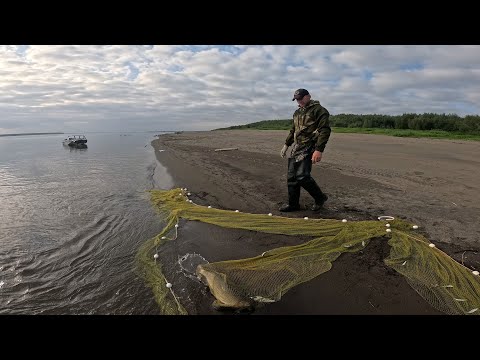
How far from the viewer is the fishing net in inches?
130

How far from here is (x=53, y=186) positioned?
11.8m

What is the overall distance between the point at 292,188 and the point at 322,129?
1449 mm

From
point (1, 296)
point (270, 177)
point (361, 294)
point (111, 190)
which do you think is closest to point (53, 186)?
point (111, 190)

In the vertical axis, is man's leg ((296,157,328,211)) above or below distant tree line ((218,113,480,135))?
below

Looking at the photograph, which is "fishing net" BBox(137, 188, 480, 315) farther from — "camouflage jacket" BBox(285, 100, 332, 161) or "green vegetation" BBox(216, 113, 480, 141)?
"green vegetation" BBox(216, 113, 480, 141)

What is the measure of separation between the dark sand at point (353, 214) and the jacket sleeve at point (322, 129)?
5.17 ft

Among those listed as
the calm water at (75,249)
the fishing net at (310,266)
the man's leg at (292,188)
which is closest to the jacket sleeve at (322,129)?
Answer: the man's leg at (292,188)

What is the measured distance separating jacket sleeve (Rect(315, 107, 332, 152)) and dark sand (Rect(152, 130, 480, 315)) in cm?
158

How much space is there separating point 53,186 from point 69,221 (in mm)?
5919

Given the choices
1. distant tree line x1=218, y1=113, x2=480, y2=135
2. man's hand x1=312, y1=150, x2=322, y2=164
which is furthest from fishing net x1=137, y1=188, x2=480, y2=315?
distant tree line x1=218, y1=113, x2=480, y2=135

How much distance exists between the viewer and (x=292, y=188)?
667 centimetres

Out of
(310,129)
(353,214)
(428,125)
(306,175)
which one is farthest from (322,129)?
(428,125)

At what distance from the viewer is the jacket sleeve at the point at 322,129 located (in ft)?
19.7
